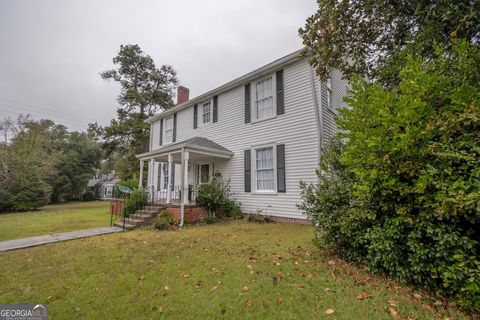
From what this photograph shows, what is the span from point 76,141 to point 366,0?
34.4m

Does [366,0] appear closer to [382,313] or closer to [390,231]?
[390,231]

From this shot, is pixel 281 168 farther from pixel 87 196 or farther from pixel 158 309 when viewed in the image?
pixel 87 196

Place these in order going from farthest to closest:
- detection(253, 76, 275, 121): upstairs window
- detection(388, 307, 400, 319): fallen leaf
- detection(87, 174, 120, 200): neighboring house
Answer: detection(87, 174, 120, 200): neighboring house < detection(253, 76, 275, 121): upstairs window < detection(388, 307, 400, 319): fallen leaf

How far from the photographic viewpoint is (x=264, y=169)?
998 cm

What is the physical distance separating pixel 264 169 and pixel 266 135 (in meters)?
1.49

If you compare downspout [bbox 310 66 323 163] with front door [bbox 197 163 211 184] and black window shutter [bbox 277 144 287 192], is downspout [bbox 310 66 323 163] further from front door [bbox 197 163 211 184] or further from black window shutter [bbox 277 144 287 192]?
front door [bbox 197 163 211 184]

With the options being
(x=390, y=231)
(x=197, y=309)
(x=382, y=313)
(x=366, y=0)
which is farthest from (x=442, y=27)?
(x=197, y=309)

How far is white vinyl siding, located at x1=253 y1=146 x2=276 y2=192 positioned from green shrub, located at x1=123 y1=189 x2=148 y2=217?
5.06 m

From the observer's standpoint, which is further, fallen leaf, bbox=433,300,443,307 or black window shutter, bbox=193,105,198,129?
black window shutter, bbox=193,105,198,129

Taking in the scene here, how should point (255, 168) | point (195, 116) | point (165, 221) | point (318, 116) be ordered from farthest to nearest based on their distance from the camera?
point (195, 116) → point (255, 168) → point (318, 116) → point (165, 221)

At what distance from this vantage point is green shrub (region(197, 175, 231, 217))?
31.5 feet

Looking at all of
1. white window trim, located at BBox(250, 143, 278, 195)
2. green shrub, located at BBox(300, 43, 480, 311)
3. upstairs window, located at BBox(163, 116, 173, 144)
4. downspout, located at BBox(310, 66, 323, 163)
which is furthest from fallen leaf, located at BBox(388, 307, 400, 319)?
upstairs window, located at BBox(163, 116, 173, 144)

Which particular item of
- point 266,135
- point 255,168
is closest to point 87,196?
point 255,168

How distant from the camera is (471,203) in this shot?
96.7 inches
